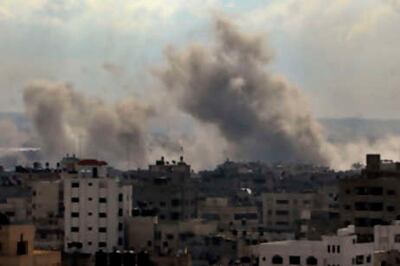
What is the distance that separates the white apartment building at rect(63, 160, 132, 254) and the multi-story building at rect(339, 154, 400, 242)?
7629 mm

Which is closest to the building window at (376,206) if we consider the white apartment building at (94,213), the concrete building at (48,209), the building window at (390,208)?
the building window at (390,208)

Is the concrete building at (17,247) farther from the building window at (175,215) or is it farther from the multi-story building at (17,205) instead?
the building window at (175,215)

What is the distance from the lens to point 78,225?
54.0 meters

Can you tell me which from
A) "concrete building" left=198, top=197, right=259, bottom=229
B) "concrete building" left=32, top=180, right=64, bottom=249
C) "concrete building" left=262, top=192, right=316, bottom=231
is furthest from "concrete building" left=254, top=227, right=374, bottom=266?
"concrete building" left=262, top=192, right=316, bottom=231

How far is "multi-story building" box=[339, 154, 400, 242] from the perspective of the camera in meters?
53.2

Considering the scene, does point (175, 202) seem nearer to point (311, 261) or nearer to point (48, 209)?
point (48, 209)

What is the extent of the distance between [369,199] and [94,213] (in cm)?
943

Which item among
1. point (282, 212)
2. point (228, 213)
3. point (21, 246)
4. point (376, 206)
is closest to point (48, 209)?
point (228, 213)

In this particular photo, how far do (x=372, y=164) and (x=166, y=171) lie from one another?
27146mm

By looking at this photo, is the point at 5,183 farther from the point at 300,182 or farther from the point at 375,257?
the point at 375,257

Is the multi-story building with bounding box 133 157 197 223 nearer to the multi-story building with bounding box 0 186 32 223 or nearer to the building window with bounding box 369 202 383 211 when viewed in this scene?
the multi-story building with bounding box 0 186 32 223

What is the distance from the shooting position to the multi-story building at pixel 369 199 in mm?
53250

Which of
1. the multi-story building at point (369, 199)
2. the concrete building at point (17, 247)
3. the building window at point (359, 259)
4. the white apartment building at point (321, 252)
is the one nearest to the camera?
the concrete building at point (17, 247)

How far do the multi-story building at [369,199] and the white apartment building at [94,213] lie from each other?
25.0 feet
